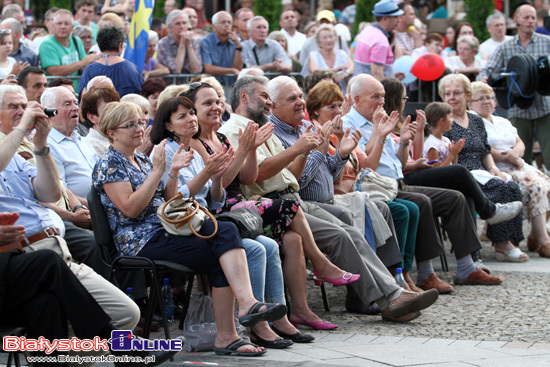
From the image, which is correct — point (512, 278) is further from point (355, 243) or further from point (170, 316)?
point (170, 316)

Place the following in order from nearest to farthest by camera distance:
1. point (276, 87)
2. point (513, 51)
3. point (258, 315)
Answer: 1. point (258, 315)
2. point (276, 87)
3. point (513, 51)

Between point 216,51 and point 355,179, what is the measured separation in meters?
4.45

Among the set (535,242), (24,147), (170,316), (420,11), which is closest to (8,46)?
(24,147)

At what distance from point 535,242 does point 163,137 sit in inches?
207

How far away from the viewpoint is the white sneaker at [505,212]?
8984mm

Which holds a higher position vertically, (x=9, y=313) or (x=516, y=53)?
(x=516, y=53)

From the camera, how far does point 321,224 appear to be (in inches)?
260

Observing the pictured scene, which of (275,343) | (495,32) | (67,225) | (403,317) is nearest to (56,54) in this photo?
(67,225)

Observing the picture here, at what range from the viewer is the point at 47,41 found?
996cm

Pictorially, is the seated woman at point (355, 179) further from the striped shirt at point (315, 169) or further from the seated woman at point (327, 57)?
the seated woman at point (327, 57)

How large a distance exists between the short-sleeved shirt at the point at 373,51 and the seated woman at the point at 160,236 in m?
6.15

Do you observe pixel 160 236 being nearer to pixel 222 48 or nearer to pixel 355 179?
pixel 355 179

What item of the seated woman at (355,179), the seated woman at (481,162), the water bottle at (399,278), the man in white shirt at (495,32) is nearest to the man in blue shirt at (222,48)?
the seated woman at (481,162)

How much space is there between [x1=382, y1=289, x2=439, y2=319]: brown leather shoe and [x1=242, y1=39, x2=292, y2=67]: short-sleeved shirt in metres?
6.12
